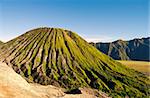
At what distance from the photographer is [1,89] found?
7512cm

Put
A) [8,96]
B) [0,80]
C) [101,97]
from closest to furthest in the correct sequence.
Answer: [8,96]
[0,80]
[101,97]

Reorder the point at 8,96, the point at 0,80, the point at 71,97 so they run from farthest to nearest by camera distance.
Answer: the point at 71,97
the point at 0,80
the point at 8,96

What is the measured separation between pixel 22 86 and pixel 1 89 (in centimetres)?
1982

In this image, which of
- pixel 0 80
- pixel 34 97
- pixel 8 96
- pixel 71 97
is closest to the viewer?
pixel 8 96

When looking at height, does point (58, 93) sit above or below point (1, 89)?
below

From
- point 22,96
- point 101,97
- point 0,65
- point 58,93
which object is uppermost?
point 0,65

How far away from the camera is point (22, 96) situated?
270 ft

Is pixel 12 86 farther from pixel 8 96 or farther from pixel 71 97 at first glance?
pixel 71 97

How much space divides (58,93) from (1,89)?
210 ft

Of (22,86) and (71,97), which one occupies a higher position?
(22,86)

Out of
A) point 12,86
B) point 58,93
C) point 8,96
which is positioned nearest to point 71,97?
point 58,93

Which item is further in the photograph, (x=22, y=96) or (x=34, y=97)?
(x=34, y=97)

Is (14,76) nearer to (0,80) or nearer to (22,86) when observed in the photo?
(22,86)

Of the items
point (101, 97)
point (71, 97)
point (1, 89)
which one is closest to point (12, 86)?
point (1, 89)
